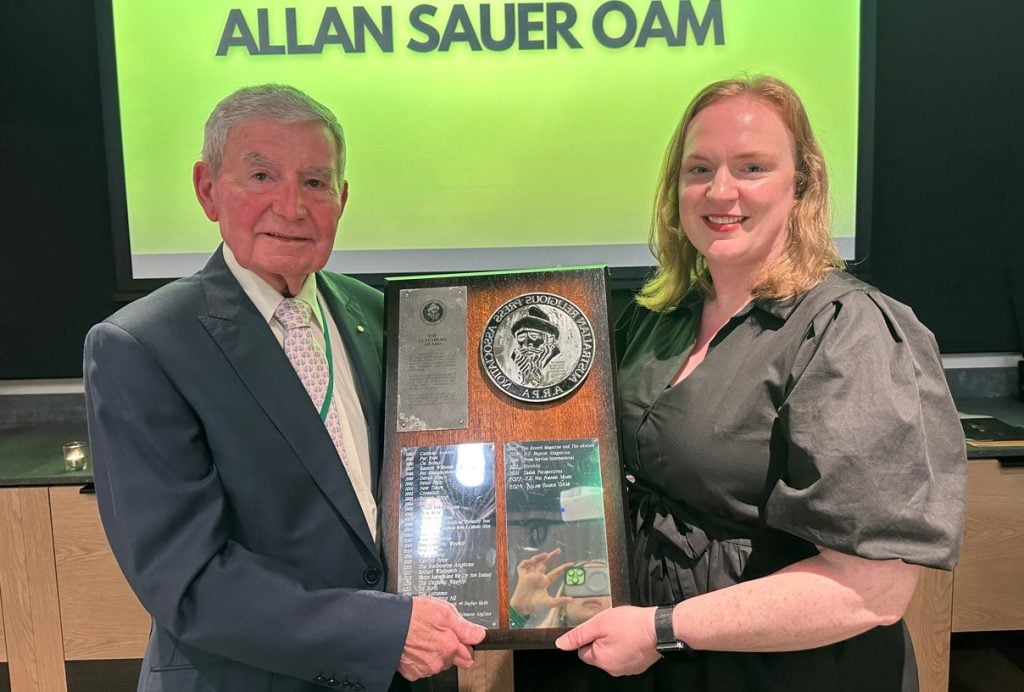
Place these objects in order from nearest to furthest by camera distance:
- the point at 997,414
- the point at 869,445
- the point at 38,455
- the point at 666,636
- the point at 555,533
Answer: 1. the point at 869,445
2. the point at 666,636
3. the point at 555,533
4. the point at 38,455
5. the point at 997,414

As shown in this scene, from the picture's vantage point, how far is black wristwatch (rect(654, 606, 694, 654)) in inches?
50.2

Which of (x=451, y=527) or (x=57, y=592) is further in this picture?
(x=57, y=592)

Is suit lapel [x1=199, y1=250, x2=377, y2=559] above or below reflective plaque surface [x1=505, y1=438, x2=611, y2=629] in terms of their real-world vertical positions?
above

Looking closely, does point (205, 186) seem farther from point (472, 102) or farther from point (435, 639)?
point (472, 102)

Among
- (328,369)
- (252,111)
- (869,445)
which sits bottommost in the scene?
(869,445)

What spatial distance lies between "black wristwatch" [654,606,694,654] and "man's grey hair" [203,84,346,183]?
1.03 metres

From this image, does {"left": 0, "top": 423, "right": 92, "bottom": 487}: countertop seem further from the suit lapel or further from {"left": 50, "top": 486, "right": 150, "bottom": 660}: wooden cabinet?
the suit lapel

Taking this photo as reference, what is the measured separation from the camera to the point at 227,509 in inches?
52.1

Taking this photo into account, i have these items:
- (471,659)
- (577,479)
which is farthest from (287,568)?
(577,479)

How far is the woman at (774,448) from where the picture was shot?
3.86 ft

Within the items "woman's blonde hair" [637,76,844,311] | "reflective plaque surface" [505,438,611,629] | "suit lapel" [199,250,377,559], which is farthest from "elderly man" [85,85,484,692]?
"woman's blonde hair" [637,76,844,311]

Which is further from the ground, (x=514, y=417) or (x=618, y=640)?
(x=514, y=417)

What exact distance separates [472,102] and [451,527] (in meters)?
1.73

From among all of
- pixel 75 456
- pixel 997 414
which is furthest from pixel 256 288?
pixel 997 414
